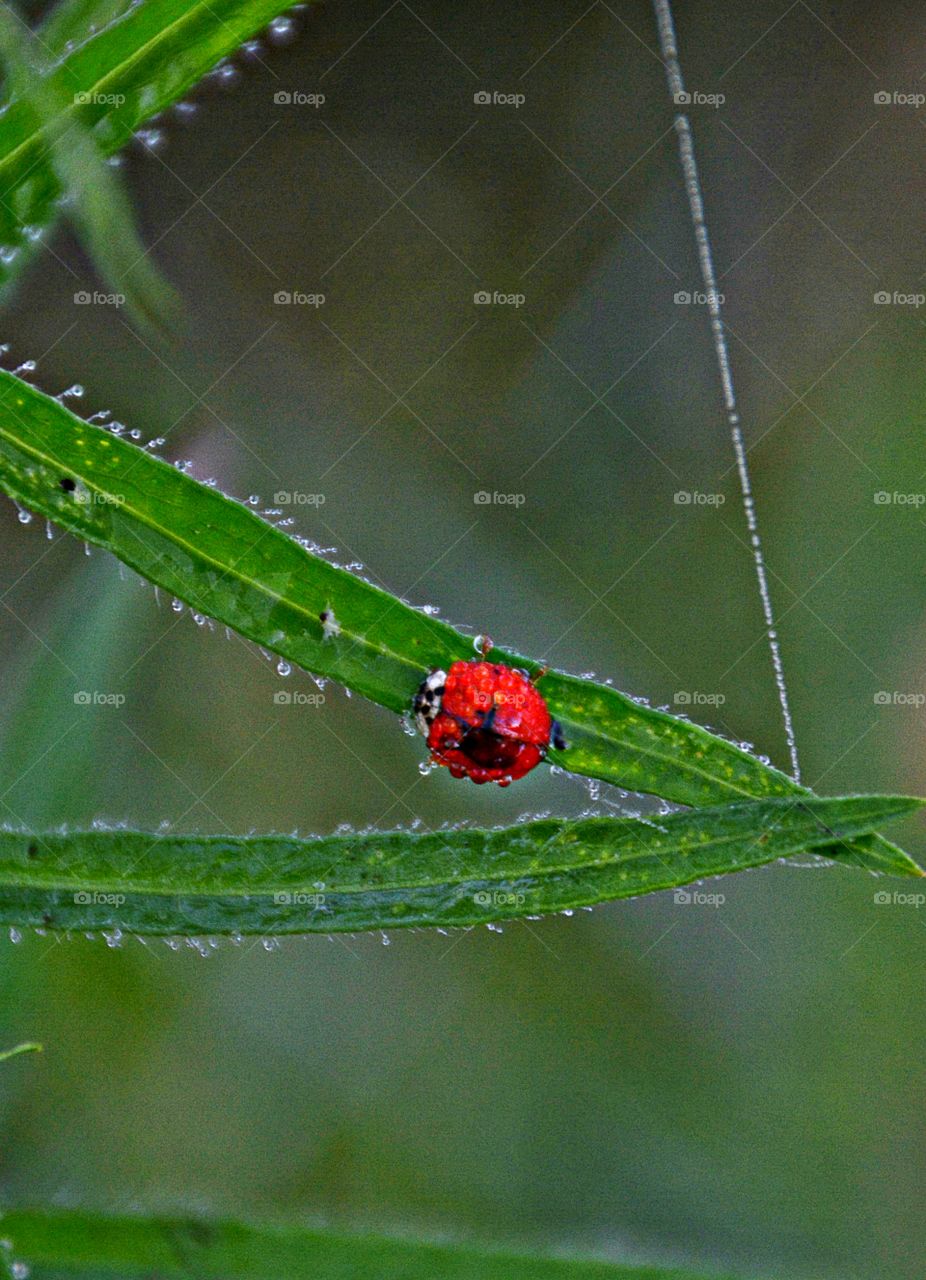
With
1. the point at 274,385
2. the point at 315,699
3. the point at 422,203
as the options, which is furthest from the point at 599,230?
the point at 315,699

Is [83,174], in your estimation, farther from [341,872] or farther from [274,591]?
[341,872]

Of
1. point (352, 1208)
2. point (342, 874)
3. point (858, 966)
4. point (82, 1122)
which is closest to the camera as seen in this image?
point (342, 874)

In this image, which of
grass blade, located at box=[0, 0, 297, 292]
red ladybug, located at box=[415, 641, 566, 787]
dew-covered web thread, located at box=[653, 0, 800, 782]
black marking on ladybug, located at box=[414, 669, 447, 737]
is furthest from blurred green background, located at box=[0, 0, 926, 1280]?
grass blade, located at box=[0, 0, 297, 292]

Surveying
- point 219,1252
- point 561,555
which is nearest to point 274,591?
point 219,1252

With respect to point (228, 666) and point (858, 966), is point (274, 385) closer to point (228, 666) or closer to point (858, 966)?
point (228, 666)

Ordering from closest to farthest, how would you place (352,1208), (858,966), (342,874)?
(342,874), (352,1208), (858,966)

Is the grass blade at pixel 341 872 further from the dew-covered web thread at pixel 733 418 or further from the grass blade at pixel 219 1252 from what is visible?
the dew-covered web thread at pixel 733 418

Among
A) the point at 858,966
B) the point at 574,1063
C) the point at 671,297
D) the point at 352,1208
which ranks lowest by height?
the point at 352,1208
